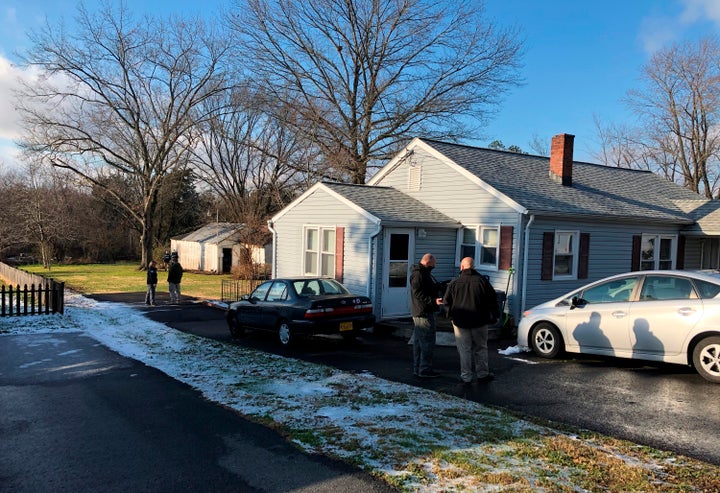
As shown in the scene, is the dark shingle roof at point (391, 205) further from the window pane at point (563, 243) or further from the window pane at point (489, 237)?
the window pane at point (563, 243)

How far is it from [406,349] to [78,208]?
4915cm

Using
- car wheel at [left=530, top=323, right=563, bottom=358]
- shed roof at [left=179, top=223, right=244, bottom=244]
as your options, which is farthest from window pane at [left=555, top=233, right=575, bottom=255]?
shed roof at [left=179, top=223, right=244, bottom=244]

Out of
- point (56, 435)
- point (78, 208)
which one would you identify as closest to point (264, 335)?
point (56, 435)

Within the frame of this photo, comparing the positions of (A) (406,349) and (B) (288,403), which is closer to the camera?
(B) (288,403)

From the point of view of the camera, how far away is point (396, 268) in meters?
14.2

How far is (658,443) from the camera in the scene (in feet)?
17.6

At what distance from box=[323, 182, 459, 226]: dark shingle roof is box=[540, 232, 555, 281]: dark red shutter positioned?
2.44 meters

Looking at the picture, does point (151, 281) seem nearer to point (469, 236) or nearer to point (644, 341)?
point (469, 236)

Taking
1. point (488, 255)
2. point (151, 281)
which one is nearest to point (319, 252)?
point (488, 255)

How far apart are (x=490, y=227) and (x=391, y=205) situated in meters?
2.80

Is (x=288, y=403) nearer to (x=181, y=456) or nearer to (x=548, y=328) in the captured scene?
(x=181, y=456)

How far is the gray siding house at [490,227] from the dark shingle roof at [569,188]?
63 mm

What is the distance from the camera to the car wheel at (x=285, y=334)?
36.4 ft

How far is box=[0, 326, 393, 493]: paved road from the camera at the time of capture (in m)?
4.36
